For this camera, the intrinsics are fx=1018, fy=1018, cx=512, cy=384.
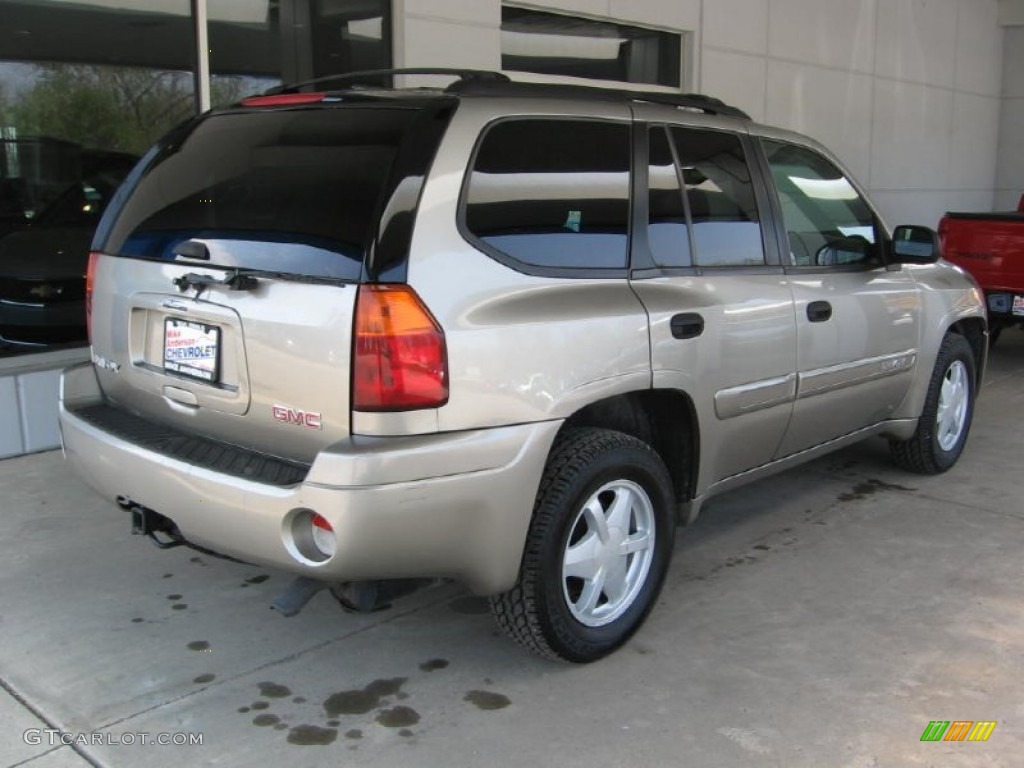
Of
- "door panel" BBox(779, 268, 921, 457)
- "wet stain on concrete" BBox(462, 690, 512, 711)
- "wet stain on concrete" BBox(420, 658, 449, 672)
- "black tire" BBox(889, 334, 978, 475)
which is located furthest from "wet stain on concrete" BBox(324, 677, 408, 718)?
"black tire" BBox(889, 334, 978, 475)

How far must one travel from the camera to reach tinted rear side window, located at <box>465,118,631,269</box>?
314 centimetres

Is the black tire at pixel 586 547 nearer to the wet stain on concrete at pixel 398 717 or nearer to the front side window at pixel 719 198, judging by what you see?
the wet stain on concrete at pixel 398 717

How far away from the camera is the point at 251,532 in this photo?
2.92 meters

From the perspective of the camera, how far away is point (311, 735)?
10.2 ft

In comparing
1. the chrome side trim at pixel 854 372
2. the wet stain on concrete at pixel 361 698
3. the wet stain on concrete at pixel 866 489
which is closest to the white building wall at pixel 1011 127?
the wet stain on concrete at pixel 866 489

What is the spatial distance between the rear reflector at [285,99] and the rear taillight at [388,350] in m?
0.94

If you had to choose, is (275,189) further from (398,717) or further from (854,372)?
(854,372)

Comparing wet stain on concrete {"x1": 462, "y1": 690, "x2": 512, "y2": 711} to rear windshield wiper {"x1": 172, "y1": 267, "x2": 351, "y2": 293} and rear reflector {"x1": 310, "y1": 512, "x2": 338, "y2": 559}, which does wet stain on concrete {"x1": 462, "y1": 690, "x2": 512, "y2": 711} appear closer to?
rear reflector {"x1": 310, "y1": 512, "x2": 338, "y2": 559}

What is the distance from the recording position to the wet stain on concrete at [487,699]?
3.26 meters

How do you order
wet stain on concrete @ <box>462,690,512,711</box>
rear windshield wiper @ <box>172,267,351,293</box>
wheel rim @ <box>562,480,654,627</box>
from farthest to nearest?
wheel rim @ <box>562,480,654,627</box>, wet stain on concrete @ <box>462,690,512,711</box>, rear windshield wiper @ <box>172,267,351,293</box>

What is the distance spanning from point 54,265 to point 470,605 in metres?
3.88

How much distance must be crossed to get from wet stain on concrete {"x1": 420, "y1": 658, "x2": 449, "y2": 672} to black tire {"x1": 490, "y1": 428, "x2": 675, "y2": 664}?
325 millimetres

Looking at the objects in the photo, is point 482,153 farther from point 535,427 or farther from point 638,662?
point 638,662

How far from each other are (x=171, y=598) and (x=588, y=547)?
69.3 inches
